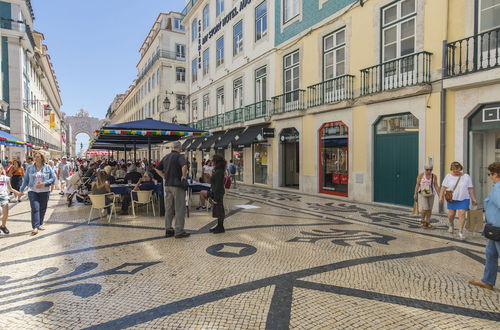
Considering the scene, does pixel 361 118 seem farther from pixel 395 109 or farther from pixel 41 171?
pixel 41 171

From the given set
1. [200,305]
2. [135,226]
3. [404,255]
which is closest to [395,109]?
[404,255]

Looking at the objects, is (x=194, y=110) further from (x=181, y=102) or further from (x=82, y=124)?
(x=82, y=124)

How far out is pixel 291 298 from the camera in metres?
3.30

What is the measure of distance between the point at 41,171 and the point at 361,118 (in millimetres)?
9323

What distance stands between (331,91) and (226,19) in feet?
37.1

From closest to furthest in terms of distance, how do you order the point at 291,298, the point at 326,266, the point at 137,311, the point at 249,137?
the point at 137,311 → the point at 291,298 → the point at 326,266 → the point at 249,137

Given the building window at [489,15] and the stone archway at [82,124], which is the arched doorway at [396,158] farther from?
the stone archway at [82,124]

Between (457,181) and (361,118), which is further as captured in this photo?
(361,118)

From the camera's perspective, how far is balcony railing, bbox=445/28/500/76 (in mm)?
7262

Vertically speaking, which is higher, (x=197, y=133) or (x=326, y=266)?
(x=197, y=133)

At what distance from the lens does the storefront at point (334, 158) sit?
38.9 feet

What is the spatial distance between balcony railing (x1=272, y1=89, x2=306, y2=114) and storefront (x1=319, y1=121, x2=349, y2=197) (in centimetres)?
184

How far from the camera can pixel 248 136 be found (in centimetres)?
1681

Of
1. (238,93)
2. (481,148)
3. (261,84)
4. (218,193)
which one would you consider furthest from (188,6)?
(481,148)
